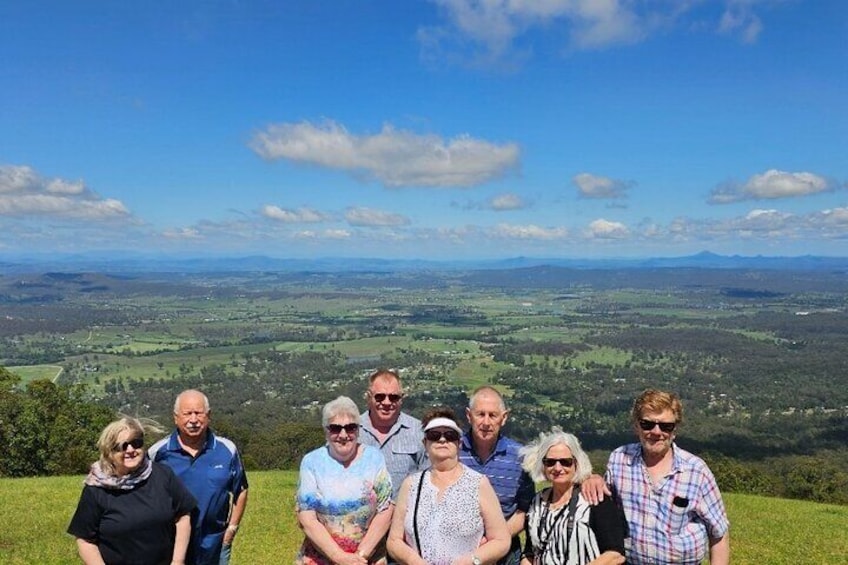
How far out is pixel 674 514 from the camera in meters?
4.27

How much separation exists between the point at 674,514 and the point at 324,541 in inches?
106

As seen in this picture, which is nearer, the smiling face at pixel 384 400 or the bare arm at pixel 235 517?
the smiling face at pixel 384 400

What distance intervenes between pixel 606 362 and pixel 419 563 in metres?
136

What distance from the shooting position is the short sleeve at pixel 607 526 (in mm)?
4219

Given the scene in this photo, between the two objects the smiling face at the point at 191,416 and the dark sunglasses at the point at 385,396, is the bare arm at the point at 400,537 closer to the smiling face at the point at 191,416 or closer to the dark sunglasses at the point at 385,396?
the dark sunglasses at the point at 385,396

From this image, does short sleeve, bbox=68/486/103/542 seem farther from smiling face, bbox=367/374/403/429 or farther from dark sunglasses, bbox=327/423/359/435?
smiling face, bbox=367/374/403/429

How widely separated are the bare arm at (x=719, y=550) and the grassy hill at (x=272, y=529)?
8042 millimetres

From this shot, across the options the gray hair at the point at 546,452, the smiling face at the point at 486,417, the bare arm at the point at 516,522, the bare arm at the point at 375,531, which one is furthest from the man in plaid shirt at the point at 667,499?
the bare arm at the point at 375,531

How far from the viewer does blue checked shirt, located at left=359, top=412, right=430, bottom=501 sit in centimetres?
549

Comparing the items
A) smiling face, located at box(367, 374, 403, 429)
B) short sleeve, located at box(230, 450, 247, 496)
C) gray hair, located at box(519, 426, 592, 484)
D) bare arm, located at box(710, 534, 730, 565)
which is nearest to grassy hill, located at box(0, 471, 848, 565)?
short sleeve, located at box(230, 450, 247, 496)

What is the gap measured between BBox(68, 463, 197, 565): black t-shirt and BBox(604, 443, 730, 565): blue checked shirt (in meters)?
3.61

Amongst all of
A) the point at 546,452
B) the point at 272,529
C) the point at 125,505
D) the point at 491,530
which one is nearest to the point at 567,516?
the point at 546,452

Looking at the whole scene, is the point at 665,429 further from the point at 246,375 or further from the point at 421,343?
the point at 421,343

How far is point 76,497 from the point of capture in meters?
14.0
